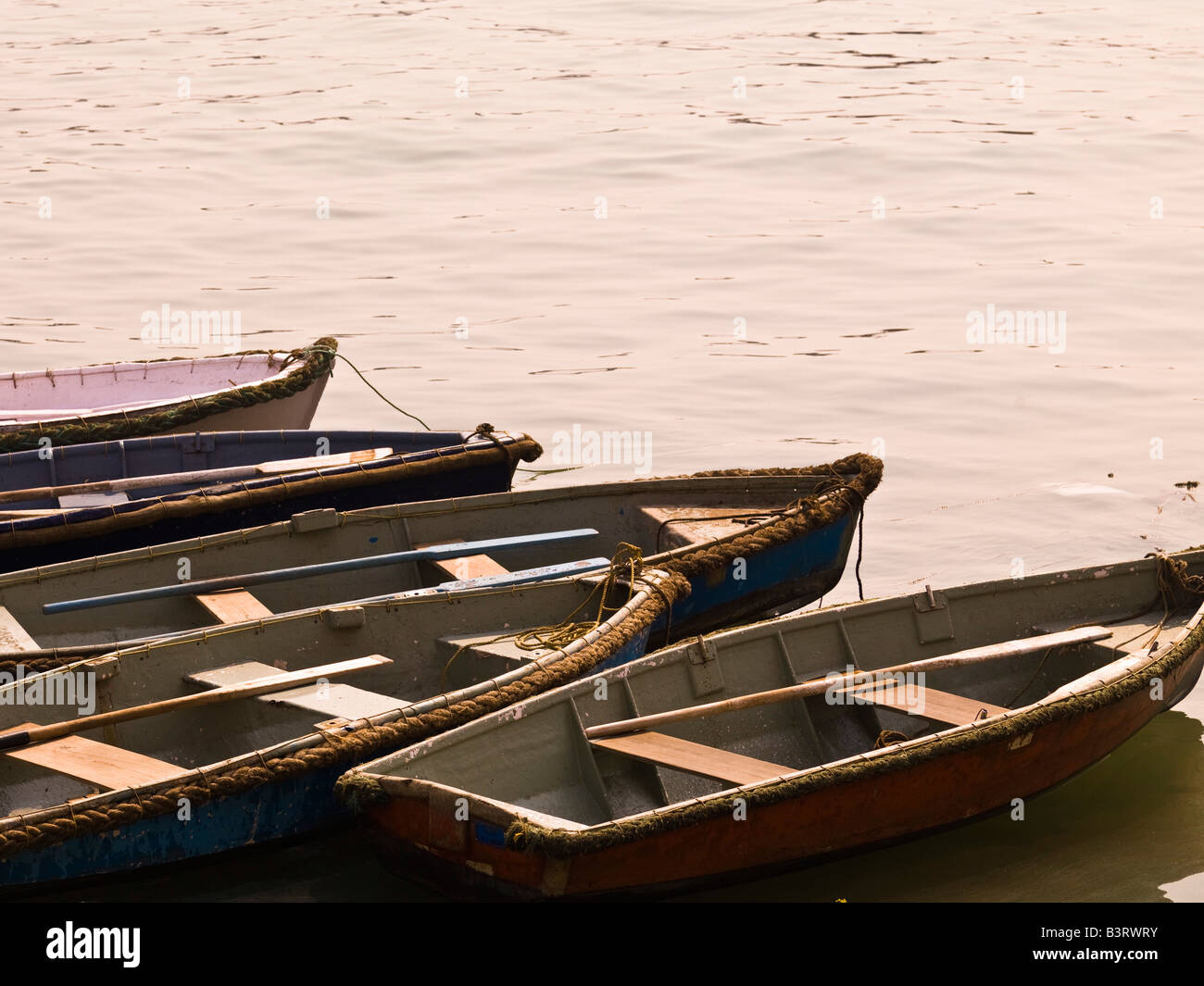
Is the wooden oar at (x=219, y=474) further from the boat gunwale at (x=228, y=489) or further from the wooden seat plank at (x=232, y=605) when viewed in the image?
the wooden seat plank at (x=232, y=605)

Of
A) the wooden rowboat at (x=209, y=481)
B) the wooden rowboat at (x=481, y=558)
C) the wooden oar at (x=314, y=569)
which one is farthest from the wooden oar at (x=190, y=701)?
the wooden rowboat at (x=209, y=481)

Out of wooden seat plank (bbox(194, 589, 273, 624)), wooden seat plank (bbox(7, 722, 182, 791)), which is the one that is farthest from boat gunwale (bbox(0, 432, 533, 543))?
wooden seat plank (bbox(7, 722, 182, 791))

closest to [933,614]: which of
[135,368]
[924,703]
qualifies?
[924,703]

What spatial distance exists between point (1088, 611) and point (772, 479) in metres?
2.12

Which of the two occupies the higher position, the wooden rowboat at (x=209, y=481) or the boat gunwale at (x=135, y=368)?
the boat gunwale at (x=135, y=368)

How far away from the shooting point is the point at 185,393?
12305 millimetres

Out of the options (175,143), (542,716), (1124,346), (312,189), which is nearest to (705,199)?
(312,189)

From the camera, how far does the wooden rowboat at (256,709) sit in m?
6.63

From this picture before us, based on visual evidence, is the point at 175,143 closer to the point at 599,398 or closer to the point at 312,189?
the point at 312,189

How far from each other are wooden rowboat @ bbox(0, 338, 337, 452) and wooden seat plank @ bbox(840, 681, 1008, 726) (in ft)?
17.9

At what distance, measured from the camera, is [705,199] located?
72.2ft

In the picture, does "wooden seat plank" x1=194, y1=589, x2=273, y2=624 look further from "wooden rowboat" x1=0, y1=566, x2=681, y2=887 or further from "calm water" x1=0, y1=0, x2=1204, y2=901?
"calm water" x1=0, y1=0, x2=1204, y2=901

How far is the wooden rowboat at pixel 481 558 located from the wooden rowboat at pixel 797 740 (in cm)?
96

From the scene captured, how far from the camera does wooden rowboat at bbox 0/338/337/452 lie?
1129cm
